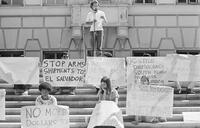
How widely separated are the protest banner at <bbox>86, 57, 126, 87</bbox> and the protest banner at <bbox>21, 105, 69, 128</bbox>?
4.09 meters

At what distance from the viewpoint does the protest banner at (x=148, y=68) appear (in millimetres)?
14234

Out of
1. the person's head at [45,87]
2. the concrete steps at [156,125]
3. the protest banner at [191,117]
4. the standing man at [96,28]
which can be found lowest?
the concrete steps at [156,125]

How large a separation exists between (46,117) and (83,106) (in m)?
3.38

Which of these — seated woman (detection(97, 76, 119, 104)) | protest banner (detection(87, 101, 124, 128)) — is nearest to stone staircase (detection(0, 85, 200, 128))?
seated woman (detection(97, 76, 119, 104))

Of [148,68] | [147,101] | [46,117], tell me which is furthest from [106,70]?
[46,117]

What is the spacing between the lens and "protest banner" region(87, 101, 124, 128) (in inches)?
412

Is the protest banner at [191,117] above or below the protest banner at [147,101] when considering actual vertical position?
below

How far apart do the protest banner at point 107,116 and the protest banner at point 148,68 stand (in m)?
3.50

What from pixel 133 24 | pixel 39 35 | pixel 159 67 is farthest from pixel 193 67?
pixel 39 35

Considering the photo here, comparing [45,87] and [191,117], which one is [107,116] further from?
[191,117]

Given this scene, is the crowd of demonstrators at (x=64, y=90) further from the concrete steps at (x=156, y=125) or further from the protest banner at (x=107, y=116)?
the protest banner at (x=107, y=116)

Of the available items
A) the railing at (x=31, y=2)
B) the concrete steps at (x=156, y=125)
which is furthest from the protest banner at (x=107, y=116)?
the railing at (x=31, y=2)

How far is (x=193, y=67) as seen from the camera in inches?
579

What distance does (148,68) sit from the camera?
14.4 meters
